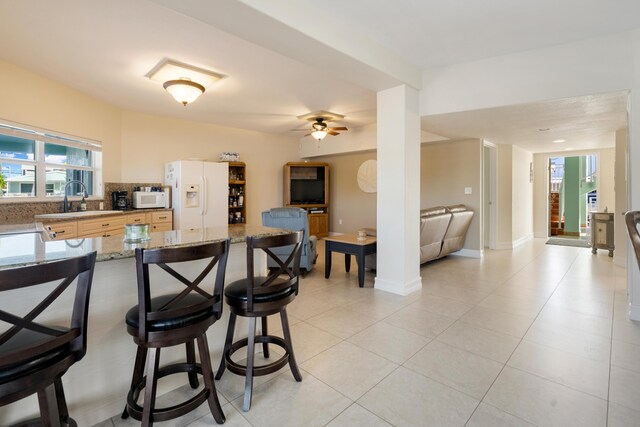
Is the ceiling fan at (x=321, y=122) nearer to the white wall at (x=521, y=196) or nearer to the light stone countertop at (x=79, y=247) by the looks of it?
the white wall at (x=521, y=196)

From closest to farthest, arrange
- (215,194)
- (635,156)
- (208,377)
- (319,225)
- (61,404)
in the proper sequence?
(61,404)
(208,377)
(635,156)
(215,194)
(319,225)

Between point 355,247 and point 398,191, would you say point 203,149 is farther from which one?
point 398,191

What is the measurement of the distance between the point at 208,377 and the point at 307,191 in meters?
6.82

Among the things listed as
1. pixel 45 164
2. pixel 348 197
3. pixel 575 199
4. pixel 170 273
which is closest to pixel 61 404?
pixel 170 273

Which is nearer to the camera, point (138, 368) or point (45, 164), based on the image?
point (138, 368)

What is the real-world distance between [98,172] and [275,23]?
4.42 metres

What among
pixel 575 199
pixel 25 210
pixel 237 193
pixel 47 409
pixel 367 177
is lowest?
pixel 47 409

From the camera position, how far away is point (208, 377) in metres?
1.59

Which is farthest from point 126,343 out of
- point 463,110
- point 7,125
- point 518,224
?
point 518,224

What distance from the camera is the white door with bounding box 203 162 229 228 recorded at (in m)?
6.00

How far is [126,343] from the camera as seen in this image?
68.8 inches

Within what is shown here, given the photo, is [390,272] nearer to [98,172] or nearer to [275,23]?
[275,23]

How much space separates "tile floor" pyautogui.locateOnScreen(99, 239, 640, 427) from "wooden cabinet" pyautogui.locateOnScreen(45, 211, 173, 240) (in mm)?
2722

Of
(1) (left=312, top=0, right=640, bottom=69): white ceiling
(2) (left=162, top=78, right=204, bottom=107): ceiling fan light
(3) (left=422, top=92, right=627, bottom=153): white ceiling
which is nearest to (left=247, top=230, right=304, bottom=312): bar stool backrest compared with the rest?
(1) (left=312, top=0, right=640, bottom=69): white ceiling
